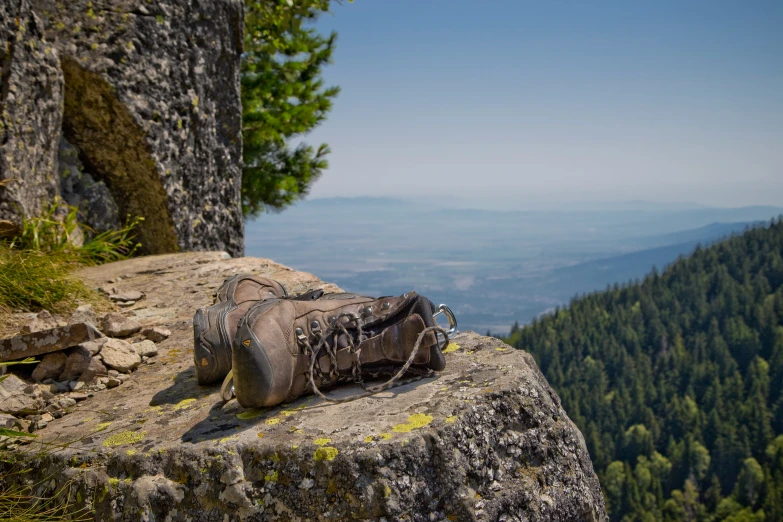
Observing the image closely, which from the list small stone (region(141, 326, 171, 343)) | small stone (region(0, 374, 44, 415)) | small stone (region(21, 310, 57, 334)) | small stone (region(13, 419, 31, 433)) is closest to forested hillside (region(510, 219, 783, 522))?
small stone (region(141, 326, 171, 343))

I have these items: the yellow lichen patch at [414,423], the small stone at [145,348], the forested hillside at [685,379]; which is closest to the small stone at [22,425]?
the small stone at [145,348]

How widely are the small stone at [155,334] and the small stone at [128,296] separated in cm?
85

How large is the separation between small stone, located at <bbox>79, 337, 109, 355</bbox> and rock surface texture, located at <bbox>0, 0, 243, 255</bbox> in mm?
2674

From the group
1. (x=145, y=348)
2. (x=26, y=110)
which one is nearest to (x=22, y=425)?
(x=145, y=348)

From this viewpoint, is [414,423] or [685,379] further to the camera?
[685,379]

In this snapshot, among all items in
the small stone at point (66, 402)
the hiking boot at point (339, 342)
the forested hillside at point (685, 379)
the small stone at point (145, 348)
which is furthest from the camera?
the forested hillside at point (685, 379)

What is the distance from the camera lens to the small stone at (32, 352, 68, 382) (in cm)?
368

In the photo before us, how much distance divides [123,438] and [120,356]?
4.51ft

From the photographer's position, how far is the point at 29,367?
12.4 ft

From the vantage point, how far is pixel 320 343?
117 inches

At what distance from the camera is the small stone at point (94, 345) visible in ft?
12.5

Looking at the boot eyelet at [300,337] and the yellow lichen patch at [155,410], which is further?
the yellow lichen patch at [155,410]

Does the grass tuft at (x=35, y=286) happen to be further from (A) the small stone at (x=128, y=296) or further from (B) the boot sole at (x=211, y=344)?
(B) the boot sole at (x=211, y=344)

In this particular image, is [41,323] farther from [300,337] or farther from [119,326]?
[300,337]
